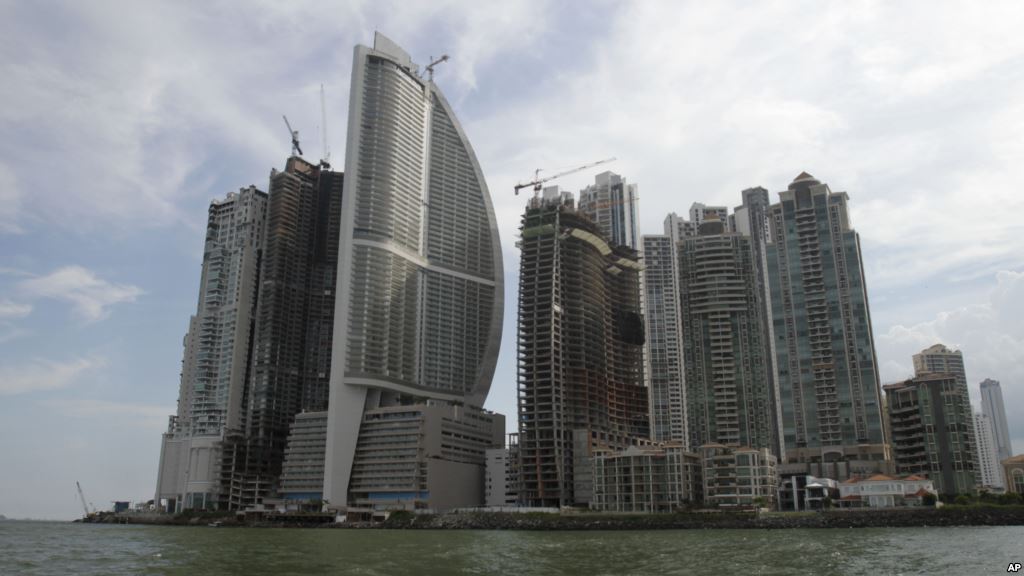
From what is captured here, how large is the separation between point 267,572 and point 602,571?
89.0ft

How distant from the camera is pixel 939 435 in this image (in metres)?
189

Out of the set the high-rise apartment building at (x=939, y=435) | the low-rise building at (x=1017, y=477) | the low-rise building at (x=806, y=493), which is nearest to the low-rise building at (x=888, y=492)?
the low-rise building at (x=806, y=493)

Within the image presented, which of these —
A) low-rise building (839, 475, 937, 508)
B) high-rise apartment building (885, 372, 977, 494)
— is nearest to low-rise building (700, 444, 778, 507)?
low-rise building (839, 475, 937, 508)

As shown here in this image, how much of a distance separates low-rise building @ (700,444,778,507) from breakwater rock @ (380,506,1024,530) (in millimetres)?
13635

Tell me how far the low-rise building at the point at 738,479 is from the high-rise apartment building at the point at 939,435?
3879 cm

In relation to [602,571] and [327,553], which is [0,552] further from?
[602,571]

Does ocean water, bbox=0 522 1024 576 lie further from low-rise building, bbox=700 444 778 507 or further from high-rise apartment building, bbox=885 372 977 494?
high-rise apartment building, bbox=885 372 977 494

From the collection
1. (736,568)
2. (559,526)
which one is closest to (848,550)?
(736,568)

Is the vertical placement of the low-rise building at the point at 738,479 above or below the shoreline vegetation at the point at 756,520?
above

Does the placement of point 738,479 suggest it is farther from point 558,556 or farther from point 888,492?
point 558,556

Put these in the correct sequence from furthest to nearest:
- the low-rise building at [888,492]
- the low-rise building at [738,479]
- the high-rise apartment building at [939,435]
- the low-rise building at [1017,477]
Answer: the low-rise building at [1017,477]
the high-rise apartment building at [939,435]
the low-rise building at [738,479]
the low-rise building at [888,492]

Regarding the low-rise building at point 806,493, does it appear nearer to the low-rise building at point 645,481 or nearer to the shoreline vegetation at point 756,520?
the low-rise building at point 645,481

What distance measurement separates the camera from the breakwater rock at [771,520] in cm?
14462

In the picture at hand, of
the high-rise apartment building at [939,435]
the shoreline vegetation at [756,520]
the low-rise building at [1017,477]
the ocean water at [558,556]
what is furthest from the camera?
the low-rise building at [1017,477]
